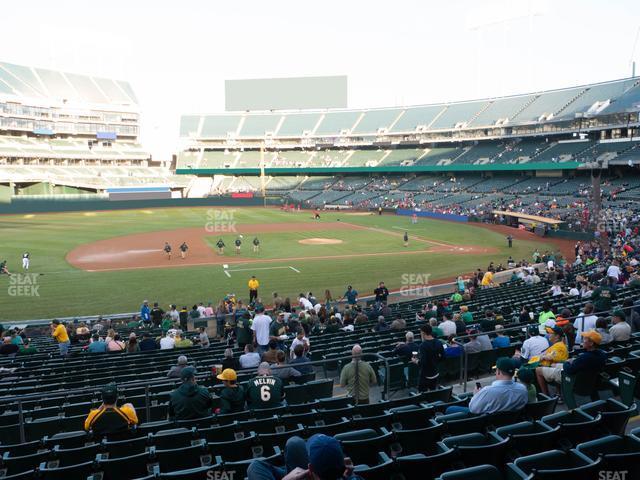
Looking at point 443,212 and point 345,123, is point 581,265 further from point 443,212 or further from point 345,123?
point 345,123

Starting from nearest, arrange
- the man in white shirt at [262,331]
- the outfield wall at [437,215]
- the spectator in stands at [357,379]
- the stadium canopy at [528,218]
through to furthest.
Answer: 1. the spectator in stands at [357,379]
2. the man in white shirt at [262,331]
3. the stadium canopy at [528,218]
4. the outfield wall at [437,215]

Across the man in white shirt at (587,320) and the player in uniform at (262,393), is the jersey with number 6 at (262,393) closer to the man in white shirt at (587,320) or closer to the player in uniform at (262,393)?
the player in uniform at (262,393)

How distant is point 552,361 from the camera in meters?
8.77

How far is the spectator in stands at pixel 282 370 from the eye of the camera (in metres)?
9.68

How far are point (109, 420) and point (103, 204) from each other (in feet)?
247

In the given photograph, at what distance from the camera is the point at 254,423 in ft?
22.9

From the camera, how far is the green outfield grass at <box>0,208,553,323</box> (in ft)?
87.5

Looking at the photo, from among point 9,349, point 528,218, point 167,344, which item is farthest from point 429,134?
point 9,349

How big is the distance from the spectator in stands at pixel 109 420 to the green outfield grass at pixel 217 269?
18.7 metres

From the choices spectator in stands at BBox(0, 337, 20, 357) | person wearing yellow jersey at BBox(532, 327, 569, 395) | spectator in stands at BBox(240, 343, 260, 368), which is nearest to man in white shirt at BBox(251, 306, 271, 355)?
spectator in stands at BBox(240, 343, 260, 368)

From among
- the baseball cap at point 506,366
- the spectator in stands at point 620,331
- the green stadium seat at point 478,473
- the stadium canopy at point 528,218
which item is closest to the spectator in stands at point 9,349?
the baseball cap at point 506,366

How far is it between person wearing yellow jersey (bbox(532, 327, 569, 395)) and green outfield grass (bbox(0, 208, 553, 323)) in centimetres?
1863

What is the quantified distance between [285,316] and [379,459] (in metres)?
12.1

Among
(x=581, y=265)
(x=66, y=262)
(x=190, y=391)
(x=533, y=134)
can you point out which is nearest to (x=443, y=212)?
(x=533, y=134)
